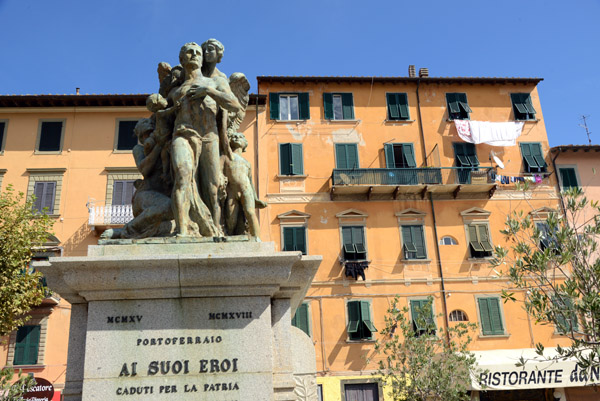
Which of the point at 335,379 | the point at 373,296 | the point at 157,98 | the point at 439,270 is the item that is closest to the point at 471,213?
the point at 439,270

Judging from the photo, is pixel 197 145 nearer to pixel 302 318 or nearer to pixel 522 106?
pixel 302 318

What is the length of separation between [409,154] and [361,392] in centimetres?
1219

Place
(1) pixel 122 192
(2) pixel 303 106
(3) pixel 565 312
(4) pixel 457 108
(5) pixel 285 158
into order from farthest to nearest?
(4) pixel 457 108
(2) pixel 303 106
(5) pixel 285 158
(1) pixel 122 192
(3) pixel 565 312

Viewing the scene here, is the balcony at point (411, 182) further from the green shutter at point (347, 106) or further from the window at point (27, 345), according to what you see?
the window at point (27, 345)

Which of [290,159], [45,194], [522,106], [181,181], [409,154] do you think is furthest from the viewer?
[522,106]

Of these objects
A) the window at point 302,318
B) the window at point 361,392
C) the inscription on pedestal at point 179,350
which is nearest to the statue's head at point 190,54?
the inscription on pedestal at point 179,350

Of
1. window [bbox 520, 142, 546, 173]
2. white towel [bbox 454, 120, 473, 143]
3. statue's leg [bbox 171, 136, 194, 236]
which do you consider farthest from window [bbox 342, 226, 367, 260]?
statue's leg [bbox 171, 136, 194, 236]

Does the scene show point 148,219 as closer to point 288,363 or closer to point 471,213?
point 288,363

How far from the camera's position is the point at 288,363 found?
5.31 m

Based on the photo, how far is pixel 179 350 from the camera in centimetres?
503

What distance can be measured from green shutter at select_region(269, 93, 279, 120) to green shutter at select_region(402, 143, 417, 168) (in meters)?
6.91

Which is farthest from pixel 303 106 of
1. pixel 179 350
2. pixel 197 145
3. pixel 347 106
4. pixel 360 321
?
pixel 179 350

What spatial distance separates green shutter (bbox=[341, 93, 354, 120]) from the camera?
96.4 ft

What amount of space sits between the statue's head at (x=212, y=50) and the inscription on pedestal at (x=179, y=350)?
10.1ft
